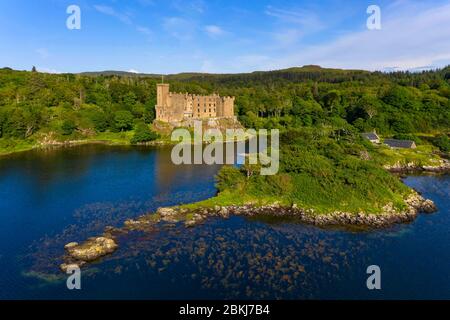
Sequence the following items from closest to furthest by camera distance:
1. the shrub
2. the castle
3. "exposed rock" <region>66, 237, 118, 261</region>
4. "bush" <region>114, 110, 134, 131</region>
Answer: "exposed rock" <region>66, 237, 118, 261</region> → the shrub → "bush" <region>114, 110, 134, 131</region> → the castle

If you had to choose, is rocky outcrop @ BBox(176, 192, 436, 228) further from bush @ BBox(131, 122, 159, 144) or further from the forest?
bush @ BBox(131, 122, 159, 144)

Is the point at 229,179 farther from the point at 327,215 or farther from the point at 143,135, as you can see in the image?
the point at 143,135

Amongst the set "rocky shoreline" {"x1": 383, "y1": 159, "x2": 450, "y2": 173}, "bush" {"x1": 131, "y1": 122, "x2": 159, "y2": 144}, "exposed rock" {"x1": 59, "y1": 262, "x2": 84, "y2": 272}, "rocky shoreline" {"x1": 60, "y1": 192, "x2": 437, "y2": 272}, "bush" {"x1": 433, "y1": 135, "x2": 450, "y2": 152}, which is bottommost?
"exposed rock" {"x1": 59, "y1": 262, "x2": 84, "y2": 272}

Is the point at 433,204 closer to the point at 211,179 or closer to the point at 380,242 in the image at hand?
the point at 380,242

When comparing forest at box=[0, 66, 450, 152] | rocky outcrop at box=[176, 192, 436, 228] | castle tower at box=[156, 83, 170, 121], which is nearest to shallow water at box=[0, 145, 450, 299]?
rocky outcrop at box=[176, 192, 436, 228]

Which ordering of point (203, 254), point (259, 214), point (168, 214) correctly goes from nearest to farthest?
point (203, 254)
point (168, 214)
point (259, 214)

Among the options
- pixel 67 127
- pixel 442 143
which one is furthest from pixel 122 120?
pixel 442 143
